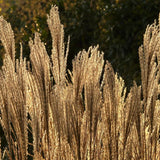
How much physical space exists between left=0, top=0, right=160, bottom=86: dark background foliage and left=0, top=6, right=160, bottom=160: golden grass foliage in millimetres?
2718

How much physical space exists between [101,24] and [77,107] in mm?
3688

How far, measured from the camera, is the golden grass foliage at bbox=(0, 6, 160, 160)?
5.02 feet

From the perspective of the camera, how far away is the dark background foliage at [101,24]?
183 inches

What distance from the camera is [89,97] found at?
4.93 ft

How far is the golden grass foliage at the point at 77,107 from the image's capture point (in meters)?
1.53

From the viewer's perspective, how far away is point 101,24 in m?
5.13

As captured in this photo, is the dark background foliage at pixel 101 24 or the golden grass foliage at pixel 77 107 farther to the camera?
the dark background foliage at pixel 101 24

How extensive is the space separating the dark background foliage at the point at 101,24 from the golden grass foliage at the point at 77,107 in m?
2.72

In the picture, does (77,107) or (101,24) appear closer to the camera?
(77,107)

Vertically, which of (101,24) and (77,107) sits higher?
(101,24)

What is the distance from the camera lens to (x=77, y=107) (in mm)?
1571

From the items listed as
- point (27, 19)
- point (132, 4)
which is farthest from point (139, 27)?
point (27, 19)

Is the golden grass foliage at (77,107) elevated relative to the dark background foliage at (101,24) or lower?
lower

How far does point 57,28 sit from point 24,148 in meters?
0.60
